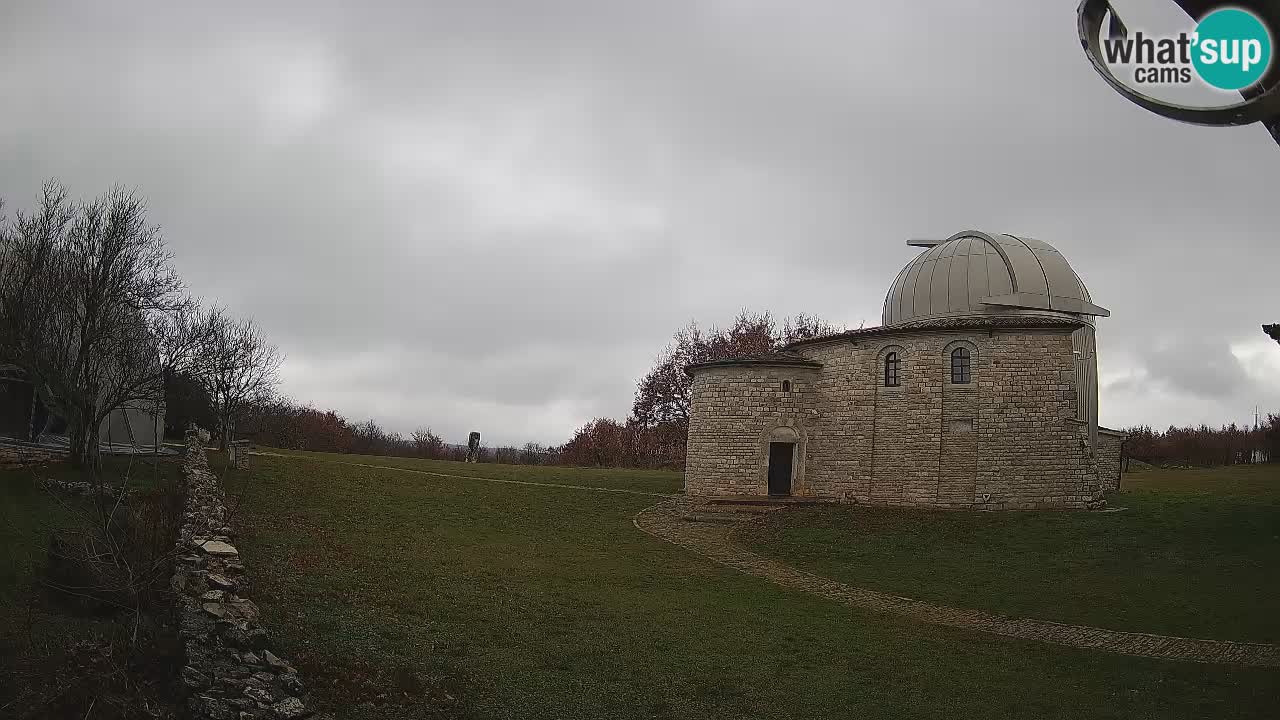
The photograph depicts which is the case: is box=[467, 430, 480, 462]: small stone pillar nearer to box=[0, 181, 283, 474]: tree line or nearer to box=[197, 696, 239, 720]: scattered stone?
box=[0, 181, 283, 474]: tree line

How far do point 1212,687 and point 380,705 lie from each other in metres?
10.1

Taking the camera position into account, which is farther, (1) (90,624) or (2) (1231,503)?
(2) (1231,503)

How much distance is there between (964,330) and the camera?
23188 mm

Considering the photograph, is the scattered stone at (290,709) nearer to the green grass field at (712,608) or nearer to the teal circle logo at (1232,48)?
the green grass field at (712,608)

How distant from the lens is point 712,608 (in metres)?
13.3

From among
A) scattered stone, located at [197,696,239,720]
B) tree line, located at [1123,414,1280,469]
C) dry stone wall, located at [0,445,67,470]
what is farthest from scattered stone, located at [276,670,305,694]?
tree line, located at [1123,414,1280,469]

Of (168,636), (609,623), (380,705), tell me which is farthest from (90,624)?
(609,623)

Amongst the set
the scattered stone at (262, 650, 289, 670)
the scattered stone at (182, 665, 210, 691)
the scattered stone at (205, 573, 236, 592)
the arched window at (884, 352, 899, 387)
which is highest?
the arched window at (884, 352, 899, 387)

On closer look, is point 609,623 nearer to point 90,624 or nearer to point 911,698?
point 911,698

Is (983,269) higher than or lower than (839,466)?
higher

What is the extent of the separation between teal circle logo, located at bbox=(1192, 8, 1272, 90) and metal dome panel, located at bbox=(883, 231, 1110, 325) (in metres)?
22.2

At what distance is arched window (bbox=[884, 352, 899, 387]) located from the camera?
A: 24.4m

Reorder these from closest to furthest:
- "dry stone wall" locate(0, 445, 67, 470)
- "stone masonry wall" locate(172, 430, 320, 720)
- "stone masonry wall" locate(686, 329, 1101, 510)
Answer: "stone masonry wall" locate(172, 430, 320, 720) < "dry stone wall" locate(0, 445, 67, 470) < "stone masonry wall" locate(686, 329, 1101, 510)

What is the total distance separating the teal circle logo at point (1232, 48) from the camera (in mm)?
3105
